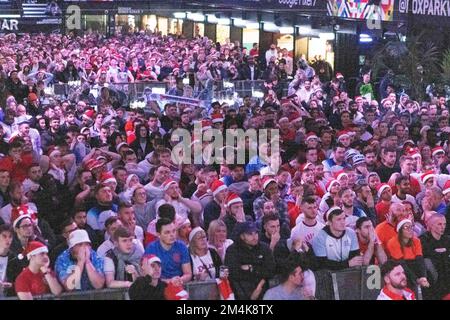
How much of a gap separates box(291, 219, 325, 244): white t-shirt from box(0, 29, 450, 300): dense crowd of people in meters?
0.02

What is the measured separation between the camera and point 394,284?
8883mm

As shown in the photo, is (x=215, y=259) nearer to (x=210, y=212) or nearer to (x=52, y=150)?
(x=210, y=212)

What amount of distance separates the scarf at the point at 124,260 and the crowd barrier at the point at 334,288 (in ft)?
1.76

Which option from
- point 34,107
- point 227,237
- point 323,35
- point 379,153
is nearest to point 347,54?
point 323,35

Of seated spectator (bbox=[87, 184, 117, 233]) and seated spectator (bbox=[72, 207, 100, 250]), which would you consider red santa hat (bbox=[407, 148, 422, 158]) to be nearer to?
seated spectator (bbox=[87, 184, 117, 233])

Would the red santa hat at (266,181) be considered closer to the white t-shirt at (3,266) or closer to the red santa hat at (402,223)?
the red santa hat at (402,223)

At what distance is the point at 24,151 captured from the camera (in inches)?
503

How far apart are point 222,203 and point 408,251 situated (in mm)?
2066

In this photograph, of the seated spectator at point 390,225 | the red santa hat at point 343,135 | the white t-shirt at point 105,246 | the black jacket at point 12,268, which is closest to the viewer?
the black jacket at point 12,268

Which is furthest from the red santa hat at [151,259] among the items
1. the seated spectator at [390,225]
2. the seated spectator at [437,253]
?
the seated spectator at [437,253]

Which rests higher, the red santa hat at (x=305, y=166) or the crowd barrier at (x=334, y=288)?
the red santa hat at (x=305, y=166)

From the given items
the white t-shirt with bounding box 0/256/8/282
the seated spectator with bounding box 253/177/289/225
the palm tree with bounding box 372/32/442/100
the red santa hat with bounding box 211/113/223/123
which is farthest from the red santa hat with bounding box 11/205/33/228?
the palm tree with bounding box 372/32/442/100

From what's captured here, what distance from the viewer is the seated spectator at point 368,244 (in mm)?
9648

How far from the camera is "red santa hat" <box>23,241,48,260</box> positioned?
8.50 meters
